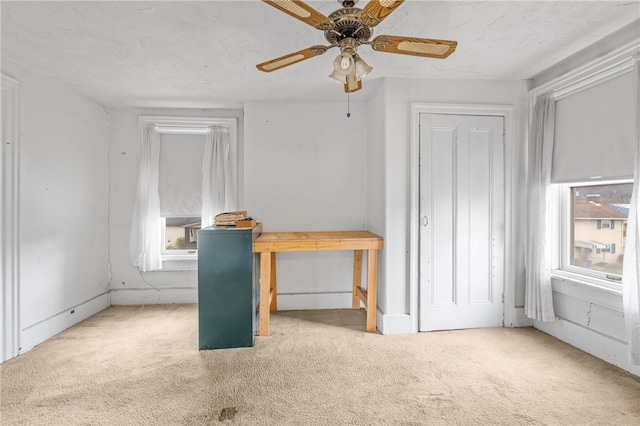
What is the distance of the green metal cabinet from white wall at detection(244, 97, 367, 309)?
101 cm

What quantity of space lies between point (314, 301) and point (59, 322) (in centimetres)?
260

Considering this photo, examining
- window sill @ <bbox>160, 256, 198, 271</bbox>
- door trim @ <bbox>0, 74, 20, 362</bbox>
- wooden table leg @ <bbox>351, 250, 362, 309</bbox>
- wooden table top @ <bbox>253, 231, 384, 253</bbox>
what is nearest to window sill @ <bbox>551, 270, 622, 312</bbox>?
wooden table top @ <bbox>253, 231, 384, 253</bbox>

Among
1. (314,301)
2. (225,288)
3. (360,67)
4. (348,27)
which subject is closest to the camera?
(348,27)

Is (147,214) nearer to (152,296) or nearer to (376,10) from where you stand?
(152,296)

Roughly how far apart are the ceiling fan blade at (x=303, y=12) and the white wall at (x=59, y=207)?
8.79 ft

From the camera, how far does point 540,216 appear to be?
9.02ft

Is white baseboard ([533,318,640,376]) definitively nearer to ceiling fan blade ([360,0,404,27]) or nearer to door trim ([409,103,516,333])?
door trim ([409,103,516,333])

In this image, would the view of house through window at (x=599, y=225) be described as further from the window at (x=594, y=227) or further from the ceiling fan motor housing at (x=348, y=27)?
the ceiling fan motor housing at (x=348, y=27)

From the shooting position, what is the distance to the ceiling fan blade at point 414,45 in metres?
1.50

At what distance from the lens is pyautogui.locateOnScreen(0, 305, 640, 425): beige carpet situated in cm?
175

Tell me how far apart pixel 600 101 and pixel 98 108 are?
16.4 ft

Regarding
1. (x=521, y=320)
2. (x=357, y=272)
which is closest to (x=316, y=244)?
(x=357, y=272)

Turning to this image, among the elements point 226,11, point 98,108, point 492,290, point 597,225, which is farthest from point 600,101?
point 98,108

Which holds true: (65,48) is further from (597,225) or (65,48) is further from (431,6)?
(597,225)
